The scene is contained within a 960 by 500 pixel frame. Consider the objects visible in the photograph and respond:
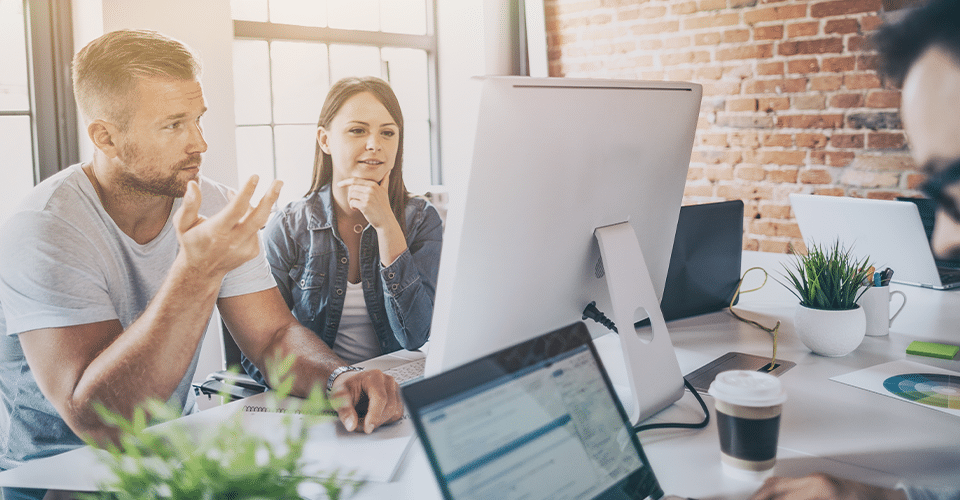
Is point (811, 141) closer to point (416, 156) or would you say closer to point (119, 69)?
point (416, 156)

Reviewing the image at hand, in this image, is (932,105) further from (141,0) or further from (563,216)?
(141,0)

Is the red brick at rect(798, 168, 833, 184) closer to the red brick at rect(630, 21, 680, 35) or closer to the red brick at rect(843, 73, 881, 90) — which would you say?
the red brick at rect(843, 73, 881, 90)

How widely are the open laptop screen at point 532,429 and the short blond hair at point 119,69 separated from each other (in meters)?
1.13

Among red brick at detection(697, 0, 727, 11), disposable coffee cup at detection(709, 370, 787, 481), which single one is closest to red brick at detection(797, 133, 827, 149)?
red brick at detection(697, 0, 727, 11)

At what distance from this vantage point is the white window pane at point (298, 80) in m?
3.15

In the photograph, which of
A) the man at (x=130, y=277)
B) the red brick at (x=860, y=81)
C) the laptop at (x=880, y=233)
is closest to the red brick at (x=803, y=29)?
the red brick at (x=860, y=81)

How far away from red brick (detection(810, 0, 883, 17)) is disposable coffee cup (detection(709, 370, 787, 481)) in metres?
2.36

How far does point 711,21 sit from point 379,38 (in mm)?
1606

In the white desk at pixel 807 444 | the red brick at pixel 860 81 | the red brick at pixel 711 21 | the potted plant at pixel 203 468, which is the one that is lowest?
the white desk at pixel 807 444

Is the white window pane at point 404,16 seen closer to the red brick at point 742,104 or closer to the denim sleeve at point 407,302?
the red brick at point 742,104

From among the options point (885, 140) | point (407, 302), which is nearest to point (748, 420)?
point (407, 302)

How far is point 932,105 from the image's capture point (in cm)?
61

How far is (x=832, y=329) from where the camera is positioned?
4.25 feet

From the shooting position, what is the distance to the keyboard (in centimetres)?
128
